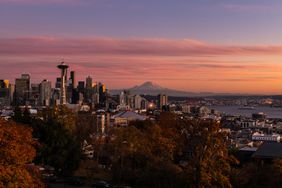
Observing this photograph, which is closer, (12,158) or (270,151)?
A: (12,158)

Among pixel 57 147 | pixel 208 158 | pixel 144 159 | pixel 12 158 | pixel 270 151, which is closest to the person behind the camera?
A: pixel 12 158

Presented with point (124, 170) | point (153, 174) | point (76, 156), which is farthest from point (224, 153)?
point (76, 156)

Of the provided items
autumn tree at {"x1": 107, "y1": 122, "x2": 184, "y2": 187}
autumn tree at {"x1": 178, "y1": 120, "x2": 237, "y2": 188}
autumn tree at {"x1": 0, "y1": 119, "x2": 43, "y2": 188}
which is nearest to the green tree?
autumn tree at {"x1": 107, "y1": 122, "x2": 184, "y2": 187}

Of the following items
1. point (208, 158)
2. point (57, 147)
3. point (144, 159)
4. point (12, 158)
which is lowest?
point (144, 159)

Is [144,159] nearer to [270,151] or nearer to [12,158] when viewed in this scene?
[270,151]

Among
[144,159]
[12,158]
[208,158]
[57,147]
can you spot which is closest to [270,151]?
[144,159]

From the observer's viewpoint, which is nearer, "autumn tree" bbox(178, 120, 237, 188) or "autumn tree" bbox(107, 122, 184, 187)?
"autumn tree" bbox(178, 120, 237, 188)

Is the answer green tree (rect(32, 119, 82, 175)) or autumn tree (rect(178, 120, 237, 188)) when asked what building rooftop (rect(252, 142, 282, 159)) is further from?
green tree (rect(32, 119, 82, 175))

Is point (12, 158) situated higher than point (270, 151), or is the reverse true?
point (12, 158)

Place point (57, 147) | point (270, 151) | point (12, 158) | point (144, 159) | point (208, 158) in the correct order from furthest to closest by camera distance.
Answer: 1. point (270, 151)
2. point (144, 159)
3. point (57, 147)
4. point (208, 158)
5. point (12, 158)

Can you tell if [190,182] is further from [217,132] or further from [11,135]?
[11,135]

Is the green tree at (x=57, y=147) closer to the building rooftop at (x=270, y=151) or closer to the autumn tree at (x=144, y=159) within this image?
the autumn tree at (x=144, y=159)
